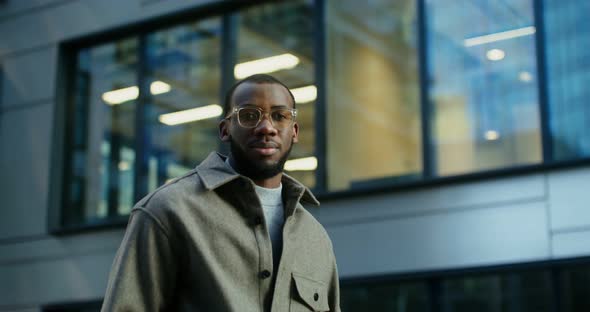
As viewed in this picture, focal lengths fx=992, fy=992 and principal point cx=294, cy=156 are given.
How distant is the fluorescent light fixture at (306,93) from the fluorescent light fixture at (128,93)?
7.54 feet

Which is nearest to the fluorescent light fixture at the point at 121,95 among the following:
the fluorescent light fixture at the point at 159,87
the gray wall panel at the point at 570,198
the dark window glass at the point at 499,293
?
the fluorescent light fixture at the point at 159,87

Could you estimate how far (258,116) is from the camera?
9.20ft

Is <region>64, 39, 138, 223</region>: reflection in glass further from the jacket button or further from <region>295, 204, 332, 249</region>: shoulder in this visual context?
the jacket button

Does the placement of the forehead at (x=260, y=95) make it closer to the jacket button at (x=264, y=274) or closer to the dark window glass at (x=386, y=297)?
the jacket button at (x=264, y=274)

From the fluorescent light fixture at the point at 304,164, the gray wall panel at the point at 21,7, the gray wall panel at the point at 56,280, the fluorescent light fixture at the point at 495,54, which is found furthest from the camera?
the gray wall panel at the point at 21,7

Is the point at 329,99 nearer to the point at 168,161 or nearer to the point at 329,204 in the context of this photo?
the point at 329,204

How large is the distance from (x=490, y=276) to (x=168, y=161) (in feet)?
15.8

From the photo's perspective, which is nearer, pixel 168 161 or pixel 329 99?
pixel 329 99

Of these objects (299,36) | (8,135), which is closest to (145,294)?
(299,36)

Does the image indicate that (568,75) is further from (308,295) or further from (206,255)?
(206,255)

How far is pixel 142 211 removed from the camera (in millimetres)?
2707

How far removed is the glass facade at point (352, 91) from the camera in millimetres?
10367

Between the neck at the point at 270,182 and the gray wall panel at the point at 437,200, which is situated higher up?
the gray wall panel at the point at 437,200

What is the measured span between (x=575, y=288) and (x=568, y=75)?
217cm
